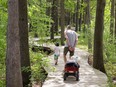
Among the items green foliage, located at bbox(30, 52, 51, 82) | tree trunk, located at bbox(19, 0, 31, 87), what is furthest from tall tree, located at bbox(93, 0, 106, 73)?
tree trunk, located at bbox(19, 0, 31, 87)

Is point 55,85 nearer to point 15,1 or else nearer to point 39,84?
point 39,84

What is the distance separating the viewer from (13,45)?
10422 millimetres

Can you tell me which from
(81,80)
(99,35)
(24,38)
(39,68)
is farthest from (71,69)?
(99,35)

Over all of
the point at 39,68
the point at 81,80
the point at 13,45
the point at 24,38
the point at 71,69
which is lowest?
the point at 81,80

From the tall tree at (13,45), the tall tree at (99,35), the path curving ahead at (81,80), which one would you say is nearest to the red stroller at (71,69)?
the path curving ahead at (81,80)

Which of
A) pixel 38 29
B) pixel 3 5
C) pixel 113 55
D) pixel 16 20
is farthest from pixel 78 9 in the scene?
pixel 16 20

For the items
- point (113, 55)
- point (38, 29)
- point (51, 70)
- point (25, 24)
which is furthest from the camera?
point (38, 29)

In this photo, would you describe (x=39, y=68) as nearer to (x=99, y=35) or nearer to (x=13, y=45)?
(x=99, y=35)

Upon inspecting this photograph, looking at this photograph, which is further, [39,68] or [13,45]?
[39,68]

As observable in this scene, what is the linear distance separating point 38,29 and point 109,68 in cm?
718

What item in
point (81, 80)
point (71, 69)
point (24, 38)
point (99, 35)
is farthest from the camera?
point (99, 35)

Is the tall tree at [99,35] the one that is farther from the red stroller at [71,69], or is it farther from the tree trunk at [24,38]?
the tree trunk at [24,38]

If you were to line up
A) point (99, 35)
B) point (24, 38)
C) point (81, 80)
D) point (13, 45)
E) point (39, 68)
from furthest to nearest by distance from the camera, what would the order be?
point (99, 35), point (39, 68), point (24, 38), point (81, 80), point (13, 45)

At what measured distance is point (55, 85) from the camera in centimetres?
1175
